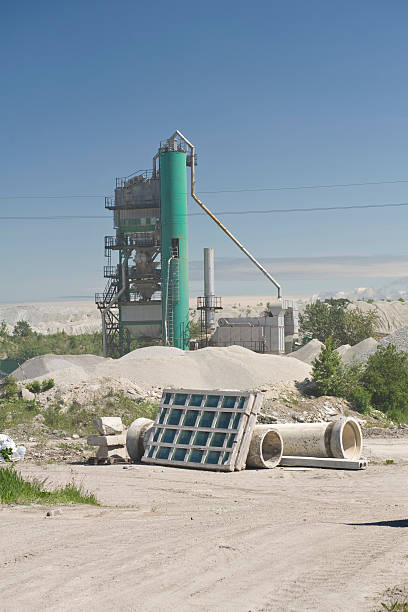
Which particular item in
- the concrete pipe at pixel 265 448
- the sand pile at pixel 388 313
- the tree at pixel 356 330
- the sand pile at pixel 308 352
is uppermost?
the sand pile at pixel 388 313

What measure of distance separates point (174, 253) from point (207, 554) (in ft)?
132

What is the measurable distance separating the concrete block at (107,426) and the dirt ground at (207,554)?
19.4 feet

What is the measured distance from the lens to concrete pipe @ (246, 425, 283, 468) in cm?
1647

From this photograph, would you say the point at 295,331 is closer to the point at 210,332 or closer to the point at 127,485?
the point at 210,332

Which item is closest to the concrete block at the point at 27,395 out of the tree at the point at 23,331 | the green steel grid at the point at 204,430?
A: the green steel grid at the point at 204,430

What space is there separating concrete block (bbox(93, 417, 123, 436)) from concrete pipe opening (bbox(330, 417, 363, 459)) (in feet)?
18.5

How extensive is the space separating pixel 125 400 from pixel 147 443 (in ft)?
30.2

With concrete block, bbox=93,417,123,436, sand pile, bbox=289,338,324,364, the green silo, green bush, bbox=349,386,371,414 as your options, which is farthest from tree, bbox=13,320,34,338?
concrete block, bbox=93,417,123,436

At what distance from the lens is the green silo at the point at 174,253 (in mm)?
47188

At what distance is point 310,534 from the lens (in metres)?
8.62

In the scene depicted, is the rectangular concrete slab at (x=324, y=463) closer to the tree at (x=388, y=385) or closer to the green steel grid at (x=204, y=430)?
the green steel grid at (x=204, y=430)

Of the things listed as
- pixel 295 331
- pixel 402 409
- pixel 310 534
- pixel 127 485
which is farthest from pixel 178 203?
pixel 310 534

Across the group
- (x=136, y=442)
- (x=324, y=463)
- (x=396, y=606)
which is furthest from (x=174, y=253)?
(x=396, y=606)

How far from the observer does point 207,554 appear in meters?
7.50
